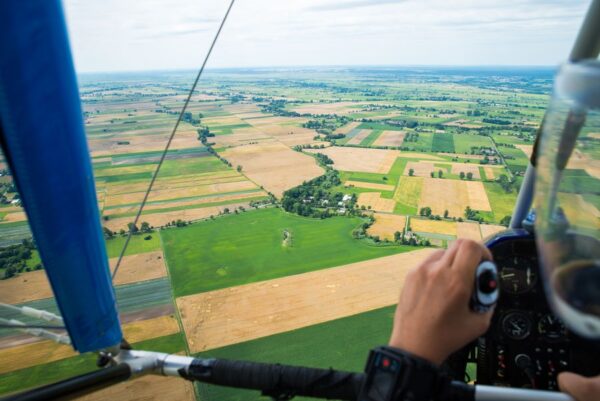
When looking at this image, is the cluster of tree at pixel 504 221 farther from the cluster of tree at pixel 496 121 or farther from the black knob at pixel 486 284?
the black knob at pixel 486 284

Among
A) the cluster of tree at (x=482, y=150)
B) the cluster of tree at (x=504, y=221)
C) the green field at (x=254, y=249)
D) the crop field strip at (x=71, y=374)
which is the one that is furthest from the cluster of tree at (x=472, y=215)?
the crop field strip at (x=71, y=374)

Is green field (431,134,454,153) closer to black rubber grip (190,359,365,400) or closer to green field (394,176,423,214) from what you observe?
green field (394,176,423,214)

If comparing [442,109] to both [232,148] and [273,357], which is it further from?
[273,357]

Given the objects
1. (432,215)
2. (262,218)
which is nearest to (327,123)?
(262,218)

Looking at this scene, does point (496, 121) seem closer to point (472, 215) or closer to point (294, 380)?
point (472, 215)

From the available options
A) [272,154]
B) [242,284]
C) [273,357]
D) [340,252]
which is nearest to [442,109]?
[272,154]
